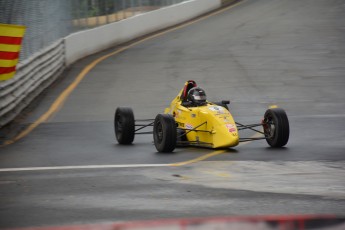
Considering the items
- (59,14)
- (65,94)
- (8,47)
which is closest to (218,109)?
(8,47)

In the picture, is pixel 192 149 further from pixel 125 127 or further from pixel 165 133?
pixel 125 127

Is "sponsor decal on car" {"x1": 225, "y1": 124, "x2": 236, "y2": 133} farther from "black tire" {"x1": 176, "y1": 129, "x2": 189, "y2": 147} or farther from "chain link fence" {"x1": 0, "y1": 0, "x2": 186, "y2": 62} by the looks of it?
"chain link fence" {"x1": 0, "y1": 0, "x2": 186, "y2": 62}

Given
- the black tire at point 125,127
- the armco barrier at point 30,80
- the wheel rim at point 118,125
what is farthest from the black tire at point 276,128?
the armco barrier at point 30,80

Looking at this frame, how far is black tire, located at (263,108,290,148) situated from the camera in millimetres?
15039

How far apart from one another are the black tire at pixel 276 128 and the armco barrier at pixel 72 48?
251 inches

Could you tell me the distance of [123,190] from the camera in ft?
36.2

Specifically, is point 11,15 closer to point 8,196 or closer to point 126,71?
point 126,71

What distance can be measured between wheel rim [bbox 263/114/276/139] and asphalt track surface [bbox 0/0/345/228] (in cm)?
29

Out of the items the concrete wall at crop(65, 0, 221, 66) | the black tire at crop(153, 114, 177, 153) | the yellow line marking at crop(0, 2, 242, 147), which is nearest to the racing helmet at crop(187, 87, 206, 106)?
the black tire at crop(153, 114, 177, 153)

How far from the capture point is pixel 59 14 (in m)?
30.9

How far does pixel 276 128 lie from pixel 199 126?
4.18 feet

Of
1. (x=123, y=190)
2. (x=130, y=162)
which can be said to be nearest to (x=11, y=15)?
(x=130, y=162)

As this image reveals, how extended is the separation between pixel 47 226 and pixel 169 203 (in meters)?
1.73

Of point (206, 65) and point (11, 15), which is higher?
point (11, 15)
